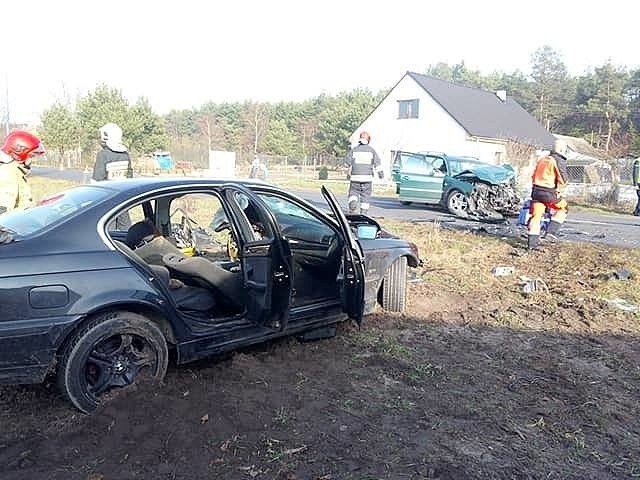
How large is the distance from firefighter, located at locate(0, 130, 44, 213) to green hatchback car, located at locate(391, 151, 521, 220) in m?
10.9

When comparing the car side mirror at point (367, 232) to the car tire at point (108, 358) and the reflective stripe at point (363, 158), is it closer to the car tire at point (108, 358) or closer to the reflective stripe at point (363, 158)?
the car tire at point (108, 358)

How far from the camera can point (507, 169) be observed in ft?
48.0

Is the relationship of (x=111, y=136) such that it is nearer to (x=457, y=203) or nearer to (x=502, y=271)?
(x=502, y=271)

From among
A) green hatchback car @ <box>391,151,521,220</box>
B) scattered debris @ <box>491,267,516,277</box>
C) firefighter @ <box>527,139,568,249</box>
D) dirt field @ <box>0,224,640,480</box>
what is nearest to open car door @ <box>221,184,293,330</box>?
dirt field @ <box>0,224,640,480</box>

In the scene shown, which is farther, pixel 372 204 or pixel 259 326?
pixel 372 204

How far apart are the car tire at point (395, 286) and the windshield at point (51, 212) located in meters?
2.79

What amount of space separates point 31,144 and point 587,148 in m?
48.0

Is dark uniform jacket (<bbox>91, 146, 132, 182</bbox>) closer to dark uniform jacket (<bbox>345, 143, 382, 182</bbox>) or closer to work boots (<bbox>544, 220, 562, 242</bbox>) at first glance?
dark uniform jacket (<bbox>345, 143, 382, 182</bbox>)

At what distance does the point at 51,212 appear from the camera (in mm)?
3559

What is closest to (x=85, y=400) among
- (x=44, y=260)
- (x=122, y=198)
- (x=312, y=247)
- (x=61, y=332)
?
(x=61, y=332)

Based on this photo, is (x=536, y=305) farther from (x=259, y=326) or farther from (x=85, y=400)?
(x=85, y=400)

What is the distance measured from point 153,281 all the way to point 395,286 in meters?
2.66

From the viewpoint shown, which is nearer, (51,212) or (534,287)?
(51,212)

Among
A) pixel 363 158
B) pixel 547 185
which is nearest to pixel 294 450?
pixel 547 185
